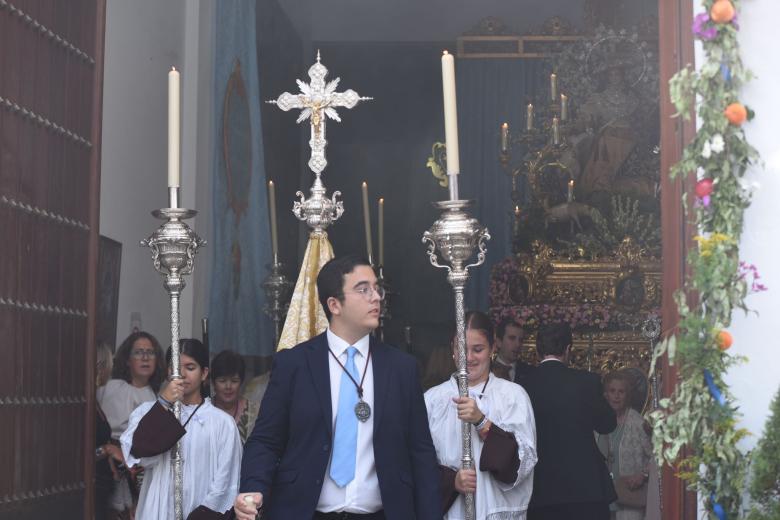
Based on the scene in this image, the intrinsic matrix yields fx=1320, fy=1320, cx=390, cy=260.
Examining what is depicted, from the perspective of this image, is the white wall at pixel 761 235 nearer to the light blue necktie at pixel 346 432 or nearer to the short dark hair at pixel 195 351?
the light blue necktie at pixel 346 432

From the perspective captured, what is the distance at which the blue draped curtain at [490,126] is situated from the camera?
1375cm

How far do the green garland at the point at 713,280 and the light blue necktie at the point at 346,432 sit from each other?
3.99 ft

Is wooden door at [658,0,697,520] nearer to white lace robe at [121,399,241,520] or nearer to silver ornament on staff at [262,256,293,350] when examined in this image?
white lace robe at [121,399,241,520]

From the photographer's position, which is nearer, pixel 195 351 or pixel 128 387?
pixel 195 351

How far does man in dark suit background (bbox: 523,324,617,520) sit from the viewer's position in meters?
6.63

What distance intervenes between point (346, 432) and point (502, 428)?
1244 mm

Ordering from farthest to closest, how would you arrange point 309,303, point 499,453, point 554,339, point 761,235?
point 554,339 < point 309,303 < point 499,453 < point 761,235

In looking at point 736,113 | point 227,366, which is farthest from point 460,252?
point 227,366

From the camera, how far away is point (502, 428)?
6.20 metres

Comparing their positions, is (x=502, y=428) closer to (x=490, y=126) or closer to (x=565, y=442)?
(x=565, y=442)

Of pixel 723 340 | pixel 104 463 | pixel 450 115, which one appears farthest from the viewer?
pixel 104 463

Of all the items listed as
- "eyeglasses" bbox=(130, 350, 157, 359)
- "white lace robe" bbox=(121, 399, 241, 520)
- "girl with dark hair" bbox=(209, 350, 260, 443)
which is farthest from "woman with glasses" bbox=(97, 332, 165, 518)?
"white lace robe" bbox=(121, 399, 241, 520)

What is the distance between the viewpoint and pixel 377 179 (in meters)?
15.2

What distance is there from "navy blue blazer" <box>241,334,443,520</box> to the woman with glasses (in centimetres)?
226
